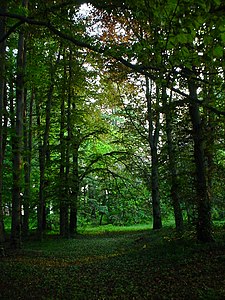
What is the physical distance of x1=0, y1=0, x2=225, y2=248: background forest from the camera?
11.7 feet

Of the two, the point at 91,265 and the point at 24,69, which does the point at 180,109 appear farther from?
the point at 24,69

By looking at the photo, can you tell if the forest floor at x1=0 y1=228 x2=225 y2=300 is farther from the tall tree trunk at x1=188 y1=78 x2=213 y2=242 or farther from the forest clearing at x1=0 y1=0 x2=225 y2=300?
the tall tree trunk at x1=188 y1=78 x2=213 y2=242

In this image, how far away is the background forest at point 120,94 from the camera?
3557 mm

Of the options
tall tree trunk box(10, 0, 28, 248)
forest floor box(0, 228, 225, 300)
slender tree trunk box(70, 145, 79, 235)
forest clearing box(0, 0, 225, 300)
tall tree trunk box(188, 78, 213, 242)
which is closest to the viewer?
forest clearing box(0, 0, 225, 300)

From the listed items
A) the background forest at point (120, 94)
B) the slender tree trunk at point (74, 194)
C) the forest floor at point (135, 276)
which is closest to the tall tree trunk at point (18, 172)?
the background forest at point (120, 94)

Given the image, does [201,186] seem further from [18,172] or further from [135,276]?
[18,172]

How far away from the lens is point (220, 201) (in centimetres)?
1077

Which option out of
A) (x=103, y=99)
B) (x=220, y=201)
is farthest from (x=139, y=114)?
(x=220, y=201)

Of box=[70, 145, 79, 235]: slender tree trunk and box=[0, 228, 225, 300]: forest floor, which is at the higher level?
box=[70, 145, 79, 235]: slender tree trunk

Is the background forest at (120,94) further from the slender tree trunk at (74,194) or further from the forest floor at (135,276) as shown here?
the forest floor at (135,276)

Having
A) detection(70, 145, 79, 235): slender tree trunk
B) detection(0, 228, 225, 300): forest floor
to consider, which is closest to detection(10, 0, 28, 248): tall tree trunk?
detection(0, 228, 225, 300): forest floor

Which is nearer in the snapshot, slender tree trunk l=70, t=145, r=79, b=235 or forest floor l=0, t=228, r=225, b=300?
forest floor l=0, t=228, r=225, b=300

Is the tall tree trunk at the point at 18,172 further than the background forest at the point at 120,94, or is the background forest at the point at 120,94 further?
the tall tree trunk at the point at 18,172

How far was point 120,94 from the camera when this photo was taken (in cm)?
2202
